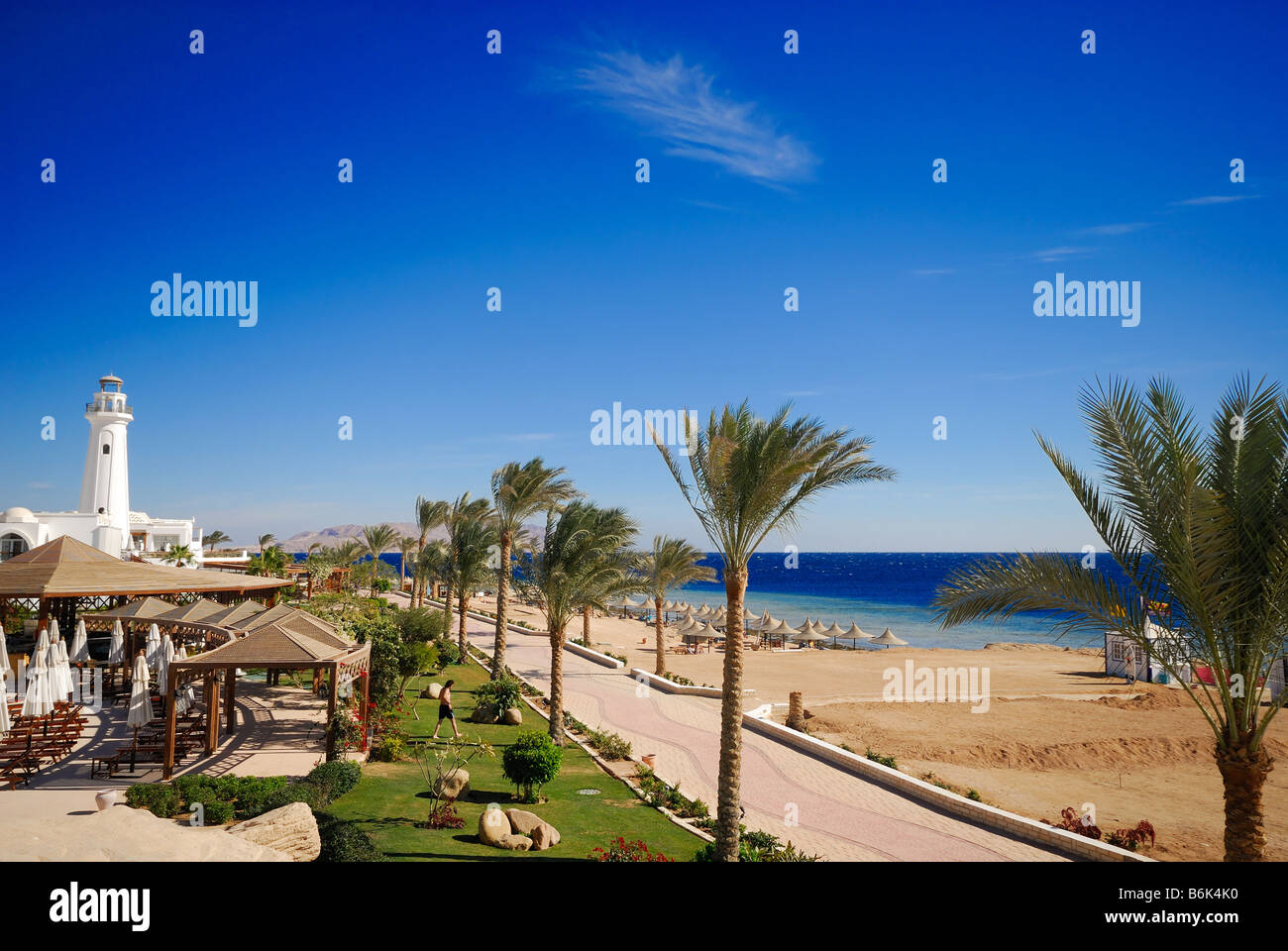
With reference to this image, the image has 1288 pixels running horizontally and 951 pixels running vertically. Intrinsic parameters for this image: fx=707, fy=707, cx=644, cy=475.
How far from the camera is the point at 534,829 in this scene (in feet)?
37.5

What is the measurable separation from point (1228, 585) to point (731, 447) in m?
6.55

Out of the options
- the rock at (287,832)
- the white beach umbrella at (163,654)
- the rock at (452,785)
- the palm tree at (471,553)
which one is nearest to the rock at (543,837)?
the rock at (452,785)

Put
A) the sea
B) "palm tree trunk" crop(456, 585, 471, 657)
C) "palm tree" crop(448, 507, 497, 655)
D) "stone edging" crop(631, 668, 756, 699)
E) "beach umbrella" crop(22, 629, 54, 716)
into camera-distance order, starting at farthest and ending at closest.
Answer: the sea < "palm tree" crop(448, 507, 497, 655) < "palm tree trunk" crop(456, 585, 471, 657) < "stone edging" crop(631, 668, 756, 699) < "beach umbrella" crop(22, 629, 54, 716)

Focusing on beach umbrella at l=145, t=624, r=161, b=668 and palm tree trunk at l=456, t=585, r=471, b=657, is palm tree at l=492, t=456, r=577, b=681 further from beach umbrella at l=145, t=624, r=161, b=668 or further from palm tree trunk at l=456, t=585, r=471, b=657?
beach umbrella at l=145, t=624, r=161, b=668

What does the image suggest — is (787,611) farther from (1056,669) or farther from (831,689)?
(831,689)

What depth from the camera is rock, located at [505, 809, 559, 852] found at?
11.2 m

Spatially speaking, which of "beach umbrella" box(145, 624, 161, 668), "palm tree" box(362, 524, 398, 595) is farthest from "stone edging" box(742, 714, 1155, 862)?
"palm tree" box(362, 524, 398, 595)

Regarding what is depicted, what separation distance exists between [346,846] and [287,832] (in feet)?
2.85

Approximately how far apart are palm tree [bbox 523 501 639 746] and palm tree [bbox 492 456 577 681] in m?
4.81

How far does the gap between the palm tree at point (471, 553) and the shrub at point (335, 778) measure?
19.2 meters

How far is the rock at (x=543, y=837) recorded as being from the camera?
1122cm

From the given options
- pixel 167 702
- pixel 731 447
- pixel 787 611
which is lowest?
pixel 787 611

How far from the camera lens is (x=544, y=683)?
1152 inches
